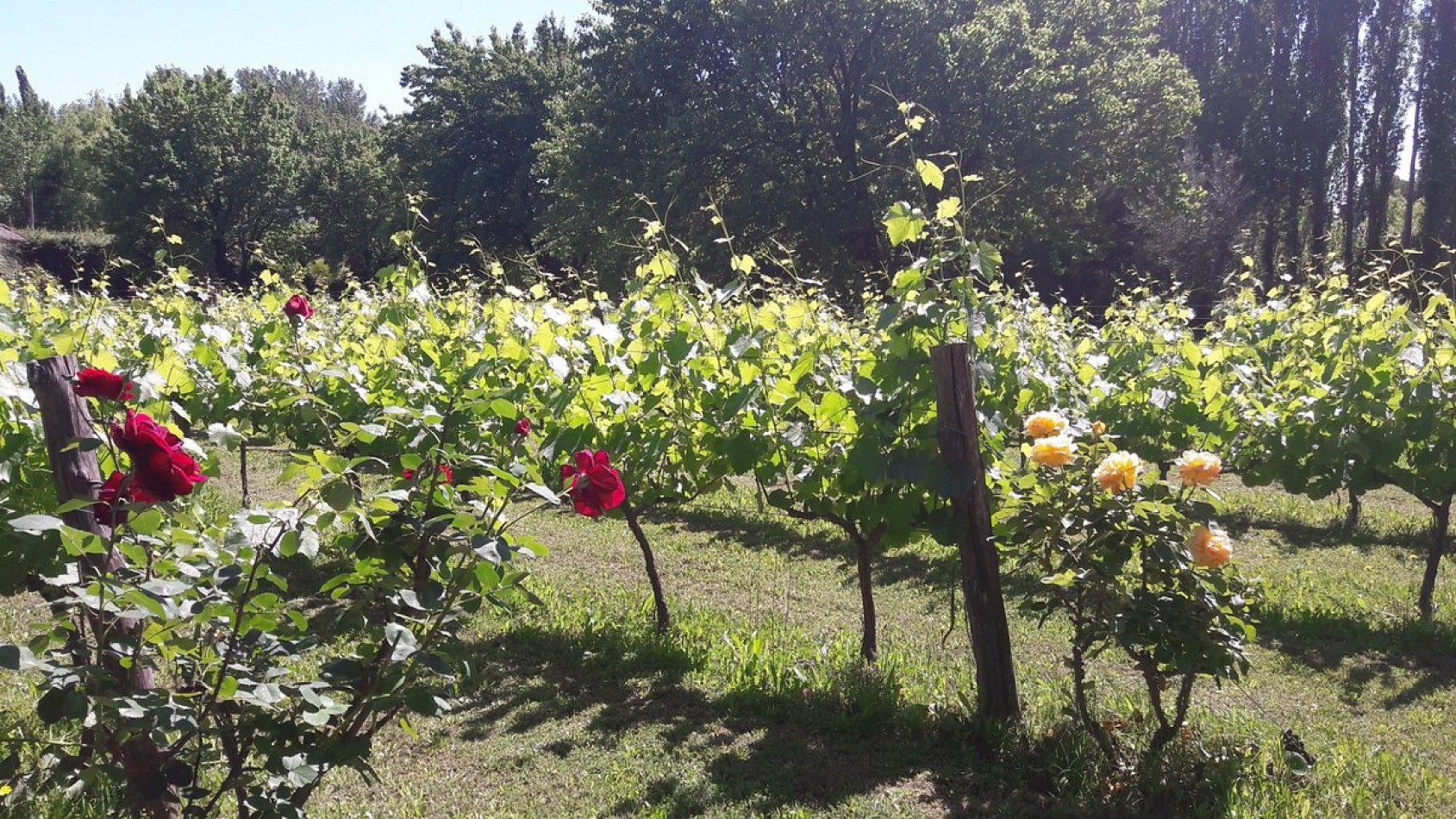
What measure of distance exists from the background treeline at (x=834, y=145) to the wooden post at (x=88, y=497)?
11033mm

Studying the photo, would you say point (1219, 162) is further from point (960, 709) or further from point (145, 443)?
point (145, 443)

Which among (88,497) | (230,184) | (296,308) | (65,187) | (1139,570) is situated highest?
(65,187)

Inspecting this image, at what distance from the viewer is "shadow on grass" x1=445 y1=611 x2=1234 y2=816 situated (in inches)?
116

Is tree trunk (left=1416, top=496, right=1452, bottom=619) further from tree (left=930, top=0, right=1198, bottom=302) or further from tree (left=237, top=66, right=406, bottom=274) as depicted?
tree (left=237, top=66, right=406, bottom=274)

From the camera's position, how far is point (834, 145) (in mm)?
23141

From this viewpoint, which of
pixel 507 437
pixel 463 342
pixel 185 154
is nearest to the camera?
pixel 507 437

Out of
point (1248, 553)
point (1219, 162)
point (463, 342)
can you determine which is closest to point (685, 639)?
point (463, 342)

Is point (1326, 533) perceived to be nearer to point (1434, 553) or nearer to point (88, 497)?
point (1434, 553)

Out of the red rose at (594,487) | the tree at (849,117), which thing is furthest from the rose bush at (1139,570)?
the tree at (849,117)

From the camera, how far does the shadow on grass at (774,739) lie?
2.95 meters

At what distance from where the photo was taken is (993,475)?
330 cm

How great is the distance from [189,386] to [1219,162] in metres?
34.5

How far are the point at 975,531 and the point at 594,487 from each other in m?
1.70

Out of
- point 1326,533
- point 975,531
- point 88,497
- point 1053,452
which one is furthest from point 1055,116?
point 88,497
